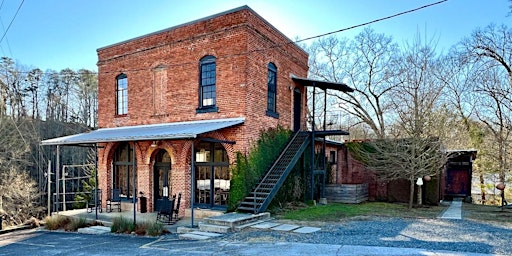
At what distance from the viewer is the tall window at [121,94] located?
52.8ft

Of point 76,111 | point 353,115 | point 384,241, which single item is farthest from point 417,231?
point 76,111

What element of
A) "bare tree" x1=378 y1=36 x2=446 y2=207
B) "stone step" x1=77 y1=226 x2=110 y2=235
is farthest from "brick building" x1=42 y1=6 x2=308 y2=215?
"bare tree" x1=378 y1=36 x2=446 y2=207

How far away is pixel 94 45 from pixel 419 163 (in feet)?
52.2

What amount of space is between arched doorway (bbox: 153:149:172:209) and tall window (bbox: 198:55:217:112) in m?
2.79

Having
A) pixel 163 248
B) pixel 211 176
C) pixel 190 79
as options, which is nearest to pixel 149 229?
pixel 163 248

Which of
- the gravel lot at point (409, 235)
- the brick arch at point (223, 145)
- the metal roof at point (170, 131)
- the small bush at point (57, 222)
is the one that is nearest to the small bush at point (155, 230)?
the gravel lot at point (409, 235)

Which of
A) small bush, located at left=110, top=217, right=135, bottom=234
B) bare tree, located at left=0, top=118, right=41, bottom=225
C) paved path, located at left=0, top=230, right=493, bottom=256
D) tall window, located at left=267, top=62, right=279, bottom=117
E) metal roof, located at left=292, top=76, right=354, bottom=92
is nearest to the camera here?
paved path, located at left=0, top=230, right=493, bottom=256

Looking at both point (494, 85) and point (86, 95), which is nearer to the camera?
point (494, 85)

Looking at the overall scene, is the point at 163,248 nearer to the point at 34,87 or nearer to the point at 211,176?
the point at 211,176

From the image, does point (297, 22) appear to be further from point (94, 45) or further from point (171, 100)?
point (94, 45)

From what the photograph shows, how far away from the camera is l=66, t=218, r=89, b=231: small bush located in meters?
12.3

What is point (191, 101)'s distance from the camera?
13.8 metres

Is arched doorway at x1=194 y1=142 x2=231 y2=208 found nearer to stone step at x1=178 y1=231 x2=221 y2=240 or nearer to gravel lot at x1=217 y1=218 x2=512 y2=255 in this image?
stone step at x1=178 y1=231 x2=221 y2=240

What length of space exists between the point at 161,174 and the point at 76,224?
365 centimetres
